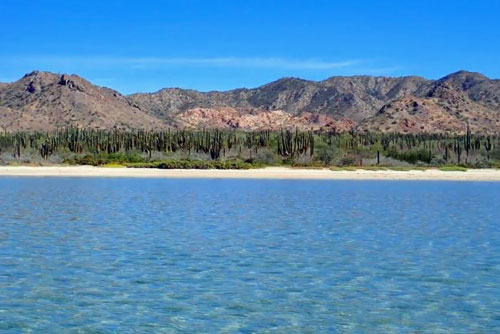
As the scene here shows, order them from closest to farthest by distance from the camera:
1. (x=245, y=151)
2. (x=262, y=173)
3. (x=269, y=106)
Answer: (x=262, y=173) < (x=245, y=151) < (x=269, y=106)

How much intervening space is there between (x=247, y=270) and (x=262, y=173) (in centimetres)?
4419

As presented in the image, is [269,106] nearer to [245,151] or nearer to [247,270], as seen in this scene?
[245,151]

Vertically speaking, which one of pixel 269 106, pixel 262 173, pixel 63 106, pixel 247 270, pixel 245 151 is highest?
pixel 269 106

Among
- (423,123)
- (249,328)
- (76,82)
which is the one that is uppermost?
(76,82)

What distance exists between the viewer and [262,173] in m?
57.7

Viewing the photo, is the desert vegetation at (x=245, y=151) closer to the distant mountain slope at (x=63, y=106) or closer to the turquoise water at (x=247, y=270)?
the distant mountain slope at (x=63, y=106)

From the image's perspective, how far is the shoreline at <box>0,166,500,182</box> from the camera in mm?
54688

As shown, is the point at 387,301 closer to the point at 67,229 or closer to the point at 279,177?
the point at 67,229

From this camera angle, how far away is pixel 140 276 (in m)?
12.9

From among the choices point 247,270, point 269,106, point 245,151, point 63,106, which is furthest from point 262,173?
point 269,106

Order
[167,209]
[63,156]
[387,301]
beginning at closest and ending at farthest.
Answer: [387,301] < [167,209] < [63,156]

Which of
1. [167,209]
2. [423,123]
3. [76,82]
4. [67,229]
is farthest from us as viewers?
[76,82]

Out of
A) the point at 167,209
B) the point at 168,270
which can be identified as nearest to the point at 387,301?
the point at 168,270

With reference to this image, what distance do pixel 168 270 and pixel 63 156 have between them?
208 ft
